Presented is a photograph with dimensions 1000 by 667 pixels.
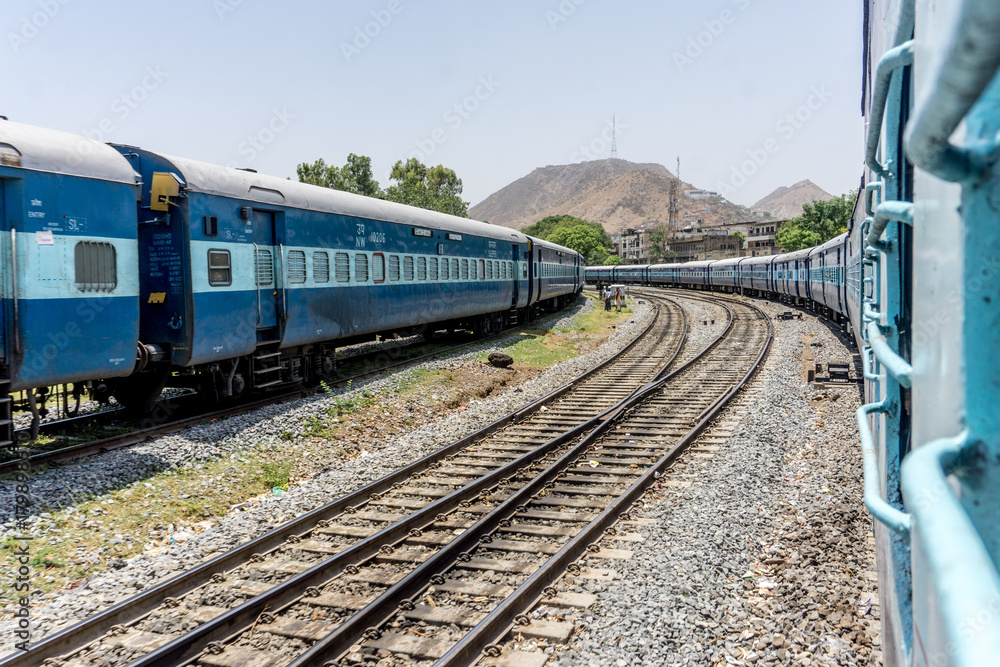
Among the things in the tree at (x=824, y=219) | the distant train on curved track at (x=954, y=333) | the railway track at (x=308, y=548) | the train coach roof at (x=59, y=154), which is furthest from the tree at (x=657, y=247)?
the distant train on curved track at (x=954, y=333)

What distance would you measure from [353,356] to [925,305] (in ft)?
54.5

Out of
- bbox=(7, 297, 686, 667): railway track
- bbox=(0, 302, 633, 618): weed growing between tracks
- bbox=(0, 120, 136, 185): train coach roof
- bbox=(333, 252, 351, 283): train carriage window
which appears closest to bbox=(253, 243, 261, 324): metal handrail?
bbox=(333, 252, 351, 283): train carriage window

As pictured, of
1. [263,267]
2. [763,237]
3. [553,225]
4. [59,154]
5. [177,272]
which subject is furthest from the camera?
[553,225]

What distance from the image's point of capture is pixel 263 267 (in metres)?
11.6

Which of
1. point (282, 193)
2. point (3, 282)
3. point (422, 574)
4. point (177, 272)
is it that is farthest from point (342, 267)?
point (422, 574)

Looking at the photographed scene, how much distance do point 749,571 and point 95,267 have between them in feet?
27.9

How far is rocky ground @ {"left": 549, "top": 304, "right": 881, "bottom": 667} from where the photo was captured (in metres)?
5.05

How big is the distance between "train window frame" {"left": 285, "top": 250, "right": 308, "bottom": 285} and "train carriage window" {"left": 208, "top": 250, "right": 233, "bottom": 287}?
1.33 metres

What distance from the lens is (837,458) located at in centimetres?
934

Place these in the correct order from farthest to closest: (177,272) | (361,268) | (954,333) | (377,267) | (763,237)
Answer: (763,237), (377,267), (361,268), (177,272), (954,333)

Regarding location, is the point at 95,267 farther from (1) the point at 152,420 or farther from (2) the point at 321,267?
(2) the point at 321,267

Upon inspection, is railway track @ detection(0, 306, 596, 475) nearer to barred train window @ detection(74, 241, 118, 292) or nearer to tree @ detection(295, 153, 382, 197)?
barred train window @ detection(74, 241, 118, 292)

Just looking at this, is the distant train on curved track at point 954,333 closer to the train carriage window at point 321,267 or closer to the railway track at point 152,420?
the railway track at point 152,420

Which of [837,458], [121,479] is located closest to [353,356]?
[121,479]
